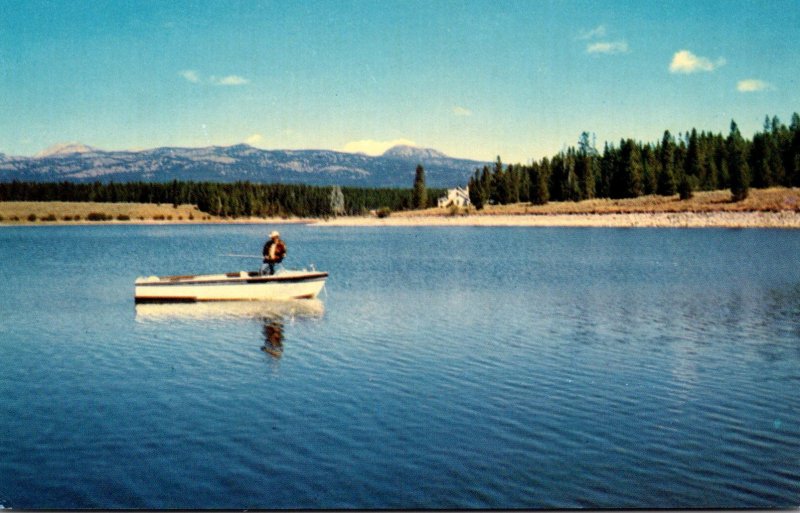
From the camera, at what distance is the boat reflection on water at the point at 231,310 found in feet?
84.1

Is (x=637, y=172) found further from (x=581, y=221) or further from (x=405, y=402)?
(x=405, y=402)


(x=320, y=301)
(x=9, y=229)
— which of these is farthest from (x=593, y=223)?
(x=320, y=301)

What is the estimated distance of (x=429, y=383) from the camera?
15.2 m

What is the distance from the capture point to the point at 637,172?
404 feet

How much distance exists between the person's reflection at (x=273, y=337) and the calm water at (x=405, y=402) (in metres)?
0.15

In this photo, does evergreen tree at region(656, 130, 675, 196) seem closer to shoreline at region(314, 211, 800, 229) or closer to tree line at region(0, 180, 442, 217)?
shoreline at region(314, 211, 800, 229)

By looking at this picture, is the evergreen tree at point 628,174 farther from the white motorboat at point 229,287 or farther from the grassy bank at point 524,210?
the white motorboat at point 229,287

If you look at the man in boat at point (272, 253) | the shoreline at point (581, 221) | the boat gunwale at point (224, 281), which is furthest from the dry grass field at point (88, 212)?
the man in boat at point (272, 253)

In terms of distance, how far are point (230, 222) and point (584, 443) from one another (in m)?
169

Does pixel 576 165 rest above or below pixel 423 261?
above

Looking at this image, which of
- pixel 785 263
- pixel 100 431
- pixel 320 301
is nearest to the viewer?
pixel 100 431

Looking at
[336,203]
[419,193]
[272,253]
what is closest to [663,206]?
[419,193]

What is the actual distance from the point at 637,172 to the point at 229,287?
10642 centimetres

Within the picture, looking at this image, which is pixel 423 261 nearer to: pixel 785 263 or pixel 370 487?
pixel 785 263
